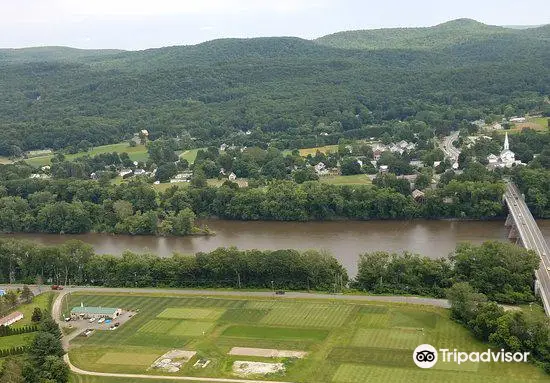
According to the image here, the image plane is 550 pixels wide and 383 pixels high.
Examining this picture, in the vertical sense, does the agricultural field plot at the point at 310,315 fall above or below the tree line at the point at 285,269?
below

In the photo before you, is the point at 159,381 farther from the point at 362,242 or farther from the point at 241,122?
the point at 241,122

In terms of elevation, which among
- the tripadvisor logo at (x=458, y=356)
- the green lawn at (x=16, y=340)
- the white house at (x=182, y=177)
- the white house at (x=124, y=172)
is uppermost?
the tripadvisor logo at (x=458, y=356)

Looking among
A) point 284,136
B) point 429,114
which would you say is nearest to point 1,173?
point 284,136

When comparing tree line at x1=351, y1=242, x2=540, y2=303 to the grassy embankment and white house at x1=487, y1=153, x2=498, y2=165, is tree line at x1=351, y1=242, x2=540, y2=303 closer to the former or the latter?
the grassy embankment

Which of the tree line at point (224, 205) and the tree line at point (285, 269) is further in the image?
the tree line at point (224, 205)

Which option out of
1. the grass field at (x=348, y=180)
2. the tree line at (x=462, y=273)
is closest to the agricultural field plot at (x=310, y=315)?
the tree line at (x=462, y=273)

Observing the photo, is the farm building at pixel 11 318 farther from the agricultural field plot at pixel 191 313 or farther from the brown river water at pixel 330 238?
the brown river water at pixel 330 238

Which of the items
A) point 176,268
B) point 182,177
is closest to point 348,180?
point 182,177
